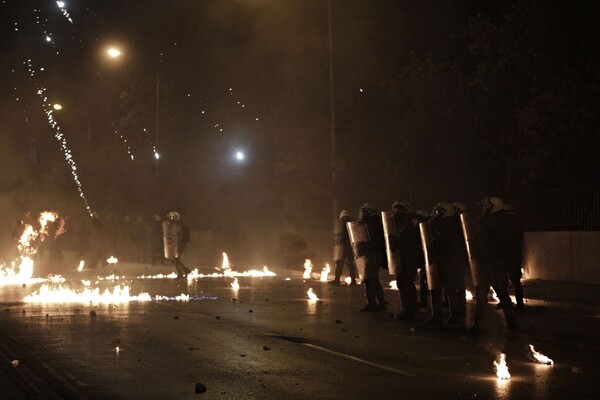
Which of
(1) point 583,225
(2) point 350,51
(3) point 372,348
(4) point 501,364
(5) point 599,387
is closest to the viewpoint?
(5) point 599,387

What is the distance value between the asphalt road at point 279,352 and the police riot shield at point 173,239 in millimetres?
7900

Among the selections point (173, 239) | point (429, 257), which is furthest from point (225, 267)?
point (429, 257)

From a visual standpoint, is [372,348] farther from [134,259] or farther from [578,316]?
[134,259]

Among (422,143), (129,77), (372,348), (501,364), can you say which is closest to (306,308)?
(372,348)

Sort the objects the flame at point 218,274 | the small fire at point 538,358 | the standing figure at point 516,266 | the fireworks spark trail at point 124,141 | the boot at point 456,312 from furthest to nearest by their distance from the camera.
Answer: the fireworks spark trail at point 124,141, the flame at point 218,274, the standing figure at point 516,266, the boot at point 456,312, the small fire at point 538,358

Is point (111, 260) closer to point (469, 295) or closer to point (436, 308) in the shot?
point (469, 295)

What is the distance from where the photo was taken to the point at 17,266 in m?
31.0

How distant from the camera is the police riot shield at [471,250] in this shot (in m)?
14.6

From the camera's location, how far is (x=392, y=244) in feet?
52.3

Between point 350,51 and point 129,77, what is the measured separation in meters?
21.3

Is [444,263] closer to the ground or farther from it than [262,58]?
closer to the ground

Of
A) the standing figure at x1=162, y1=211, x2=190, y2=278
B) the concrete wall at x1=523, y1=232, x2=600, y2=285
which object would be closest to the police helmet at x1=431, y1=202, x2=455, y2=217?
the concrete wall at x1=523, y1=232, x2=600, y2=285

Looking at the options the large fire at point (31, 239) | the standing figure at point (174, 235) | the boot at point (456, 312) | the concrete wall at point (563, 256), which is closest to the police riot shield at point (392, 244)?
the boot at point (456, 312)

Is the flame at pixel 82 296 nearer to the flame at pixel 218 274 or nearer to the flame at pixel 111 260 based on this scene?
the flame at pixel 218 274
